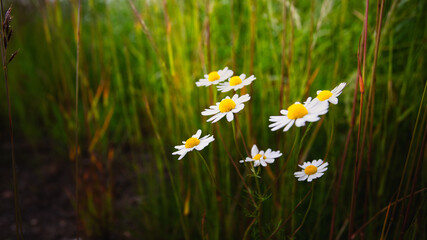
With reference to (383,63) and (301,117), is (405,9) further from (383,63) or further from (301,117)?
(301,117)

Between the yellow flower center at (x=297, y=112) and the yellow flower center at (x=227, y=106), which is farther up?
the yellow flower center at (x=297, y=112)

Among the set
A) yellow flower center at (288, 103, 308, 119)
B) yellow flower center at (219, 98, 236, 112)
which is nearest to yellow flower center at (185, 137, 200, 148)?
yellow flower center at (219, 98, 236, 112)

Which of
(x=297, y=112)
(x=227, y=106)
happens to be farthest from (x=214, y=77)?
(x=297, y=112)

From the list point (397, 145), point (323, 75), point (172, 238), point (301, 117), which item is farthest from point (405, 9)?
point (172, 238)

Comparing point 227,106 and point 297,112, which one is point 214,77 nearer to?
point 227,106

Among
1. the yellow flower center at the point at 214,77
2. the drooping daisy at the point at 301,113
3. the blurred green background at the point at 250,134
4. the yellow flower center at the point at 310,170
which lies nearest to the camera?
the drooping daisy at the point at 301,113

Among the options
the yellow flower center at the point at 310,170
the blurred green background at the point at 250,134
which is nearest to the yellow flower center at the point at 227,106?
the blurred green background at the point at 250,134

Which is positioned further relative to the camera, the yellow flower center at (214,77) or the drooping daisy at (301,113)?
the yellow flower center at (214,77)

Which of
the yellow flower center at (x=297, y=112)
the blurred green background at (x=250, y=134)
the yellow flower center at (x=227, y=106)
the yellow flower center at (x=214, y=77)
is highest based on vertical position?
the yellow flower center at (x=214, y=77)

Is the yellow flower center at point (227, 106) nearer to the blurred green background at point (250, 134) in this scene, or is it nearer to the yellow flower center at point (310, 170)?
the blurred green background at point (250, 134)
